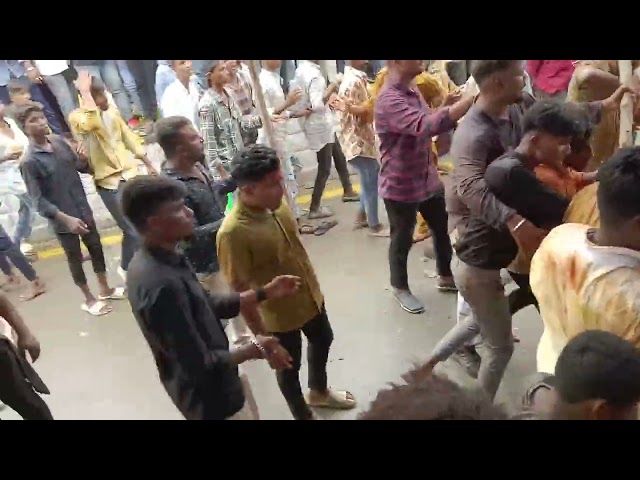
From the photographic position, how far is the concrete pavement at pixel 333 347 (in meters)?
1.55

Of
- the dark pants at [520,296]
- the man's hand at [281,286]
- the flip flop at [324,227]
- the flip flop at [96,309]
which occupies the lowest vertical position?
the flip flop at [96,309]

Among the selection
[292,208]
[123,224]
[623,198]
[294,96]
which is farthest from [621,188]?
[123,224]

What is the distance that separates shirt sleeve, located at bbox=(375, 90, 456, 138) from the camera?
5.22ft

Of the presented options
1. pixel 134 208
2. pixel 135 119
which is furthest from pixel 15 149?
pixel 134 208

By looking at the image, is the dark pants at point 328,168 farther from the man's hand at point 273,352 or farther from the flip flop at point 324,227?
the man's hand at point 273,352

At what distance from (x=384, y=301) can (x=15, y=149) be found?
3.72 feet

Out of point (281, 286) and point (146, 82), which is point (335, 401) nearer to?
point (281, 286)

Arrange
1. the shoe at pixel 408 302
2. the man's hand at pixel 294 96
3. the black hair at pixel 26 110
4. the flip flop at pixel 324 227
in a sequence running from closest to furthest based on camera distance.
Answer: the black hair at pixel 26 110 → the man's hand at pixel 294 96 → the flip flop at pixel 324 227 → the shoe at pixel 408 302

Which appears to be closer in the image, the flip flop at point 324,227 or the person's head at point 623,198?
the person's head at point 623,198

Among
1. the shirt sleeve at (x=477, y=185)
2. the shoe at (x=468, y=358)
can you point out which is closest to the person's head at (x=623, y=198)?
the shirt sleeve at (x=477, y=185)

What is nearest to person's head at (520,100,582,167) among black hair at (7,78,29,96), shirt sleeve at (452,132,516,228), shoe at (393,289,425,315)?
shirt sleeve at (452,132,516,228)

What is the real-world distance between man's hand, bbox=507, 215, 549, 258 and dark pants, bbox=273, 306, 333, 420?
499 mm

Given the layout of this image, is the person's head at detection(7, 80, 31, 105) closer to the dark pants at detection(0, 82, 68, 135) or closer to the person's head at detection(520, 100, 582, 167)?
the dark pants at detection(0, 82, 68, 135)

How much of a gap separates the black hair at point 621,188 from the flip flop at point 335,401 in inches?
31.2
